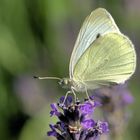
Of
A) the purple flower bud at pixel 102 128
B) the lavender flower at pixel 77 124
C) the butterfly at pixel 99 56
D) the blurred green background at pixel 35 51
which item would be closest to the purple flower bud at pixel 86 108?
the lavender flower at pixel 77 124

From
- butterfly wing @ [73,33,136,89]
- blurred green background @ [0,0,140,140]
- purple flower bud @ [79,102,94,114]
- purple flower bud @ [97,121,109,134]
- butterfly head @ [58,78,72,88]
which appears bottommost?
purple flower bud @ [97,121,109,134]

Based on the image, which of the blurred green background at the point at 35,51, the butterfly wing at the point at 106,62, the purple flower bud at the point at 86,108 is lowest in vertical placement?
the purple flower bud at the point at 86,108

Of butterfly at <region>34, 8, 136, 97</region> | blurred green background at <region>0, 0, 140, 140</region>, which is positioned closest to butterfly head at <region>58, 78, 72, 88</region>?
butterfly at <region>34, 8, 136, 97</region>

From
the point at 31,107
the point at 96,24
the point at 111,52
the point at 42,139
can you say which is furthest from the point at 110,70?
the point at 31,107

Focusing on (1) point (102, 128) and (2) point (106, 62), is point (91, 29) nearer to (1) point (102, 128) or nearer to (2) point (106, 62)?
(2) point (106, 62)

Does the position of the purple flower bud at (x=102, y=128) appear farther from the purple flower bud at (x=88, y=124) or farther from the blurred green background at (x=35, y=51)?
the blurred green background at (x=35, y=51)

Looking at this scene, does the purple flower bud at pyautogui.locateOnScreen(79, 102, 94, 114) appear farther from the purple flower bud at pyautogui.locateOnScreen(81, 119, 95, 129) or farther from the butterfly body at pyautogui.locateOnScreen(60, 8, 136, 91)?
the butterfly body at pyautogui.locateOnScreen(60, 8, 136, 91)

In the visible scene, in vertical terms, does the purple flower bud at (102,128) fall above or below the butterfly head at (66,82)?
below
